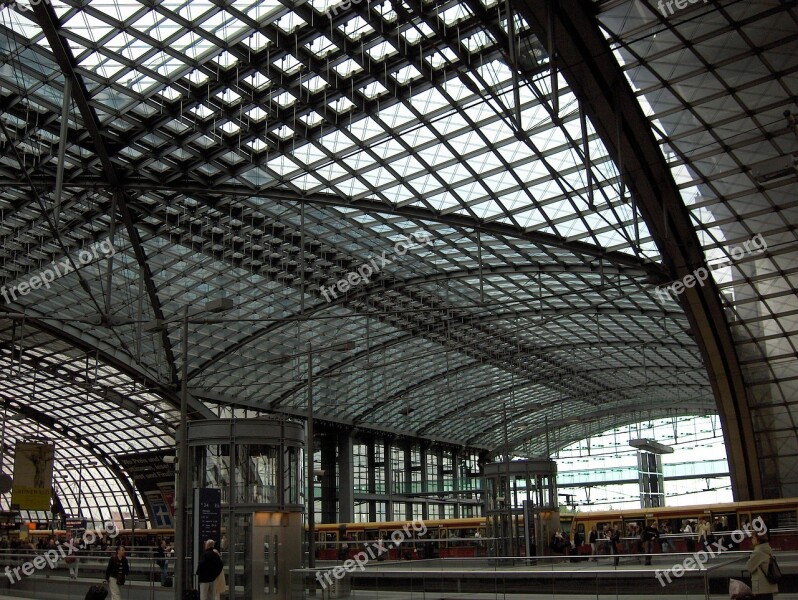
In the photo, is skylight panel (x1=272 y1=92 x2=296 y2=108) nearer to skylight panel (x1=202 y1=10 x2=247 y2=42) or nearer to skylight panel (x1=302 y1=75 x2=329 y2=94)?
skylight panel (x1=302 y1=75 x2=329 y2=94)

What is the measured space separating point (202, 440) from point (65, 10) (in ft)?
49.0

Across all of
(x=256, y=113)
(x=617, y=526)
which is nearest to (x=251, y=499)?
(x=256, y=113)

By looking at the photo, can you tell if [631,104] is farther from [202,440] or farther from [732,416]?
[732,416]

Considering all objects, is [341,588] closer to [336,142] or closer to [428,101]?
[428,101]

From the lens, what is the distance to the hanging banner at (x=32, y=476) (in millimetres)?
32594

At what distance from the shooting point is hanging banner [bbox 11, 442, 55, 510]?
3259 cm

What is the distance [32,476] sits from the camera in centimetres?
3331

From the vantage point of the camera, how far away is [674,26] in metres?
26.8

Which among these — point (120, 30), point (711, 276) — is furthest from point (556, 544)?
point (120, 30)

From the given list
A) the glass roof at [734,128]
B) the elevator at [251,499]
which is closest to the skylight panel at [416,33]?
the glass roof at [734,128]

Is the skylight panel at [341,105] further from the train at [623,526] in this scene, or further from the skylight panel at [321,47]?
the train at [623,526]

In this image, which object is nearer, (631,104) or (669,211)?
(631,104)

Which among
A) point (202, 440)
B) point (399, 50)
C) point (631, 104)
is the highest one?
point (399, 50)

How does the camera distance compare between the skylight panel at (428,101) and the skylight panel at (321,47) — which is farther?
the skylight panel at (428,101)
